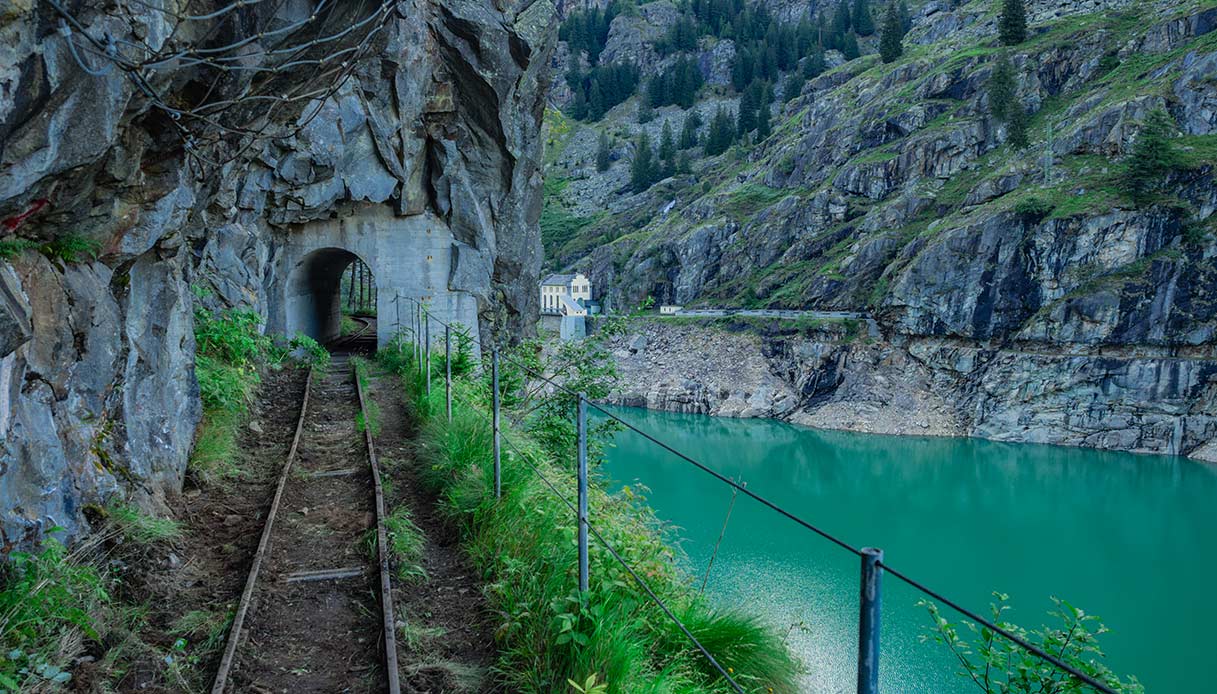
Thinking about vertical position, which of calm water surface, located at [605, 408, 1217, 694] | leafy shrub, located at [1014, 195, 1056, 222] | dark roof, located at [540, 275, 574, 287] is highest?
leafy shrub, located at [1014, 195, 1056, 222]

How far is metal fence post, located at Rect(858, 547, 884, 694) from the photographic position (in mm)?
1951

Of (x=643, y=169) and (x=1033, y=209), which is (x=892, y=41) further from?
(x=1033, y=209)

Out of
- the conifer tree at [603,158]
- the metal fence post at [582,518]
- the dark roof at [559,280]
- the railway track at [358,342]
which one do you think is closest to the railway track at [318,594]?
the metal fence post at [582,518]

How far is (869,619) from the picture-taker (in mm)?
2010

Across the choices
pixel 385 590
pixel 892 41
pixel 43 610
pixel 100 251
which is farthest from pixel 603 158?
pixel 43 610

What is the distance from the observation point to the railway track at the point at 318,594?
12.3ft

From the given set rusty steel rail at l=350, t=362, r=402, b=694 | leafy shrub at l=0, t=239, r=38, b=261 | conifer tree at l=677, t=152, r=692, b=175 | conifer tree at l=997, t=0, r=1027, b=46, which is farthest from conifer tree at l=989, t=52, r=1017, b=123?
leafy shrub at l=0, t=239, r=38, b=261

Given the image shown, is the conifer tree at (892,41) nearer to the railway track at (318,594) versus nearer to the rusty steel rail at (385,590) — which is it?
the rusty steel rail at (385,590)

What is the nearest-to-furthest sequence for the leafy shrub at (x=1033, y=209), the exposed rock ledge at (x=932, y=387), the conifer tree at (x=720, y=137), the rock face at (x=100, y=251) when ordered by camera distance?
the rock face at (x=100, y=251) → the exposed rock ledge at (x=932, y=387) → the leafy shrub at (x=1033, y=209) → the conifer tree at (x=720, y=137)

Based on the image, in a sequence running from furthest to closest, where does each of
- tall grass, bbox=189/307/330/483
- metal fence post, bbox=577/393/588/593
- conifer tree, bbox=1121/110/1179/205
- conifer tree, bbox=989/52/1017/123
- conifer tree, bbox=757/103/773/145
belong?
conifer tree, bbox=757/103/773/145 → conifer tree, bbox=989/52/1017/123 → conifer tree, bbox=1121/110/1179/205 → tall grass, bbox=189/307/330/483 → metal fence post, bbox=577/393/588/593

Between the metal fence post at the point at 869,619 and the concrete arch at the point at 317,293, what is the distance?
56.5 feet

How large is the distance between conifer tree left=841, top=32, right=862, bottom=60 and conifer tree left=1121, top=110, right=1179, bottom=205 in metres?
74.4

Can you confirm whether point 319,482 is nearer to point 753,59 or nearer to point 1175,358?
point 1175,358

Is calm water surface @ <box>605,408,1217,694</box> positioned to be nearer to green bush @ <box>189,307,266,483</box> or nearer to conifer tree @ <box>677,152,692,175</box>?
green bush @ <box>189,307,266,483</box>
